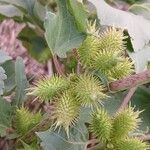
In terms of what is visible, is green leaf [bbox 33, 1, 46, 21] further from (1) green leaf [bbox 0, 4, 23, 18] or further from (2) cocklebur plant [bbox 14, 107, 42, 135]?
(2) cocklebur plant [bbox 14, 107, 42, 135]

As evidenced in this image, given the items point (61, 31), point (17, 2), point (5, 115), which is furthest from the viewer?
point (17, 2)

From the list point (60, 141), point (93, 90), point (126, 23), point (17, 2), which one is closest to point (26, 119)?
point (60, 141)

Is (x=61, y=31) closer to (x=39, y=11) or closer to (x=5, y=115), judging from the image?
(x=5, y=115)

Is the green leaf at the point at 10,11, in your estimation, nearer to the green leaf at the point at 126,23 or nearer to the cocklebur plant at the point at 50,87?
the green leaf at the point at 126,23

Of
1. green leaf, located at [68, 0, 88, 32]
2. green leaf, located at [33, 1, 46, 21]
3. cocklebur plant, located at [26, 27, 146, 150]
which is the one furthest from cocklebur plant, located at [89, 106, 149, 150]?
green leaf, located at [33, 1, 46, 21]

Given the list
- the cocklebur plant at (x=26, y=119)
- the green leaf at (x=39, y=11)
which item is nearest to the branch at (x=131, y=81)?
the cocklebur plant at (x=26, y=119)

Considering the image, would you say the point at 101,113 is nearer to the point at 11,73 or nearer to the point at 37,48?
the point at 11,73
